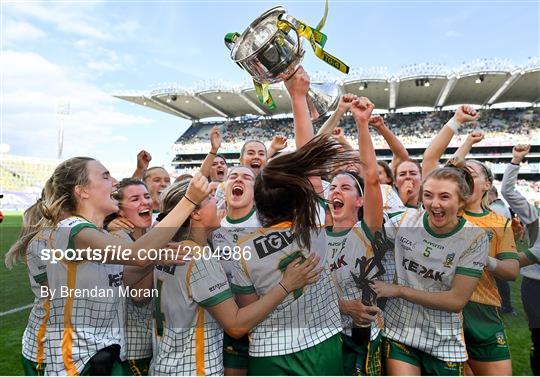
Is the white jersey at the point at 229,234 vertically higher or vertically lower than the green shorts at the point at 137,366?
higher

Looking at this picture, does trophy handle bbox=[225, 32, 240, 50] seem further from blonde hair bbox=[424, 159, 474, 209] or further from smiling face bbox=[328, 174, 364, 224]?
blonde hair bbox=[424, 159, 474, 209]

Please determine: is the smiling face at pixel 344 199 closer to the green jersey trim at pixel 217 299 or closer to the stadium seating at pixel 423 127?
the green jersey trim at pixel 217 299

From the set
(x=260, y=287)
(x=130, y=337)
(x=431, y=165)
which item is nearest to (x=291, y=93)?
(x=260, y=287)

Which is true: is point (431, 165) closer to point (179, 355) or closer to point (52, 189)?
point (179, 355)

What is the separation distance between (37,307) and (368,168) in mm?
1726

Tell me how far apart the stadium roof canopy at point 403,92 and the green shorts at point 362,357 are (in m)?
22.6

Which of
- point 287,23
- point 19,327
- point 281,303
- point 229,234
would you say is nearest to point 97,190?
point 229,234

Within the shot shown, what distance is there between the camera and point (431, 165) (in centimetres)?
255

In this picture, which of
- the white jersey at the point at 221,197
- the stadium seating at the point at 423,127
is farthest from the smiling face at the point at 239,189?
the stadium seating at the point at 423,127

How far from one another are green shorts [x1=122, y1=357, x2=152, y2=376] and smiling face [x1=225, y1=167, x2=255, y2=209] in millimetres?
955

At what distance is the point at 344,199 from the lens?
2221 millimetres

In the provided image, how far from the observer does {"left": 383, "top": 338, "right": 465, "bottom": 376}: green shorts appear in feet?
6.54

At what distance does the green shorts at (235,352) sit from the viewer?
206cm

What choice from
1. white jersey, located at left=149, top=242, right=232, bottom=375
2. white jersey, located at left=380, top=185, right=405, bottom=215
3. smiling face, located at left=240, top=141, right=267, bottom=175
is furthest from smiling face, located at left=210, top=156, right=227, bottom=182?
white jersey, located at left=149, top=242, right=232, bottom=375
